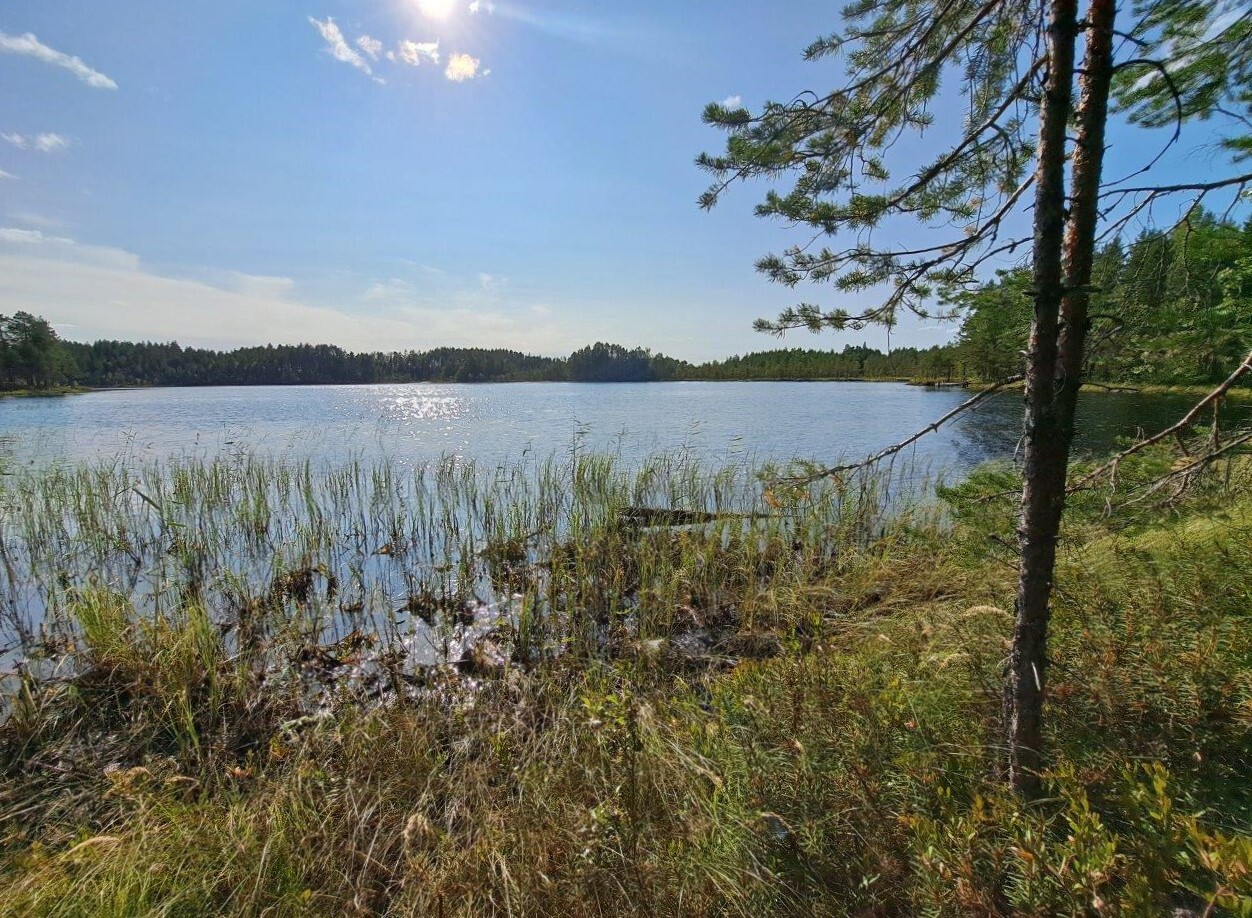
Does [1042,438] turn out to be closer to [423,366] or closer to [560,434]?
[560,434]

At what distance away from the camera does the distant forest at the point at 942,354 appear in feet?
9.41

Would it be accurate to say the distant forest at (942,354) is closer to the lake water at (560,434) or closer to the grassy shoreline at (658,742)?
the grassy shoreline at (658,742)

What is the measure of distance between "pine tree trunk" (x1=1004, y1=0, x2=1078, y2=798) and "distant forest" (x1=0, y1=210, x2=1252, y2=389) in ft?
0.59

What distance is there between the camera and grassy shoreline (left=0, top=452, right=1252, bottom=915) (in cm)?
179

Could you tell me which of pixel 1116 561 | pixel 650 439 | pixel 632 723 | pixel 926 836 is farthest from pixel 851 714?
pixel 650 439

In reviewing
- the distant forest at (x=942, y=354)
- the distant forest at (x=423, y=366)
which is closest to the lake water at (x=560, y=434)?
the distant forest at (x=942, y=354)

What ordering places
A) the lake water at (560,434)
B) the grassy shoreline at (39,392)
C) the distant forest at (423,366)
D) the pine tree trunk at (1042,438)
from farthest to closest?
1. the distant forest at (423,366)
2. the grassy shoreline at (39,392)
3. the lake water at (560,434)
4. the pine tree trunk at (1042,438)

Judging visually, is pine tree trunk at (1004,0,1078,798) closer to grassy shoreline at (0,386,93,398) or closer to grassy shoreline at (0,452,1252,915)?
grassy shoreline at (0,452,1252,915)

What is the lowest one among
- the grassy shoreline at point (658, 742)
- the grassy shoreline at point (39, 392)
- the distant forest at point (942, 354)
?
the grassy shoreline at point (658, 742)

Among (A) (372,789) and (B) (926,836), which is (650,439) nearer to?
(A) (372,789)

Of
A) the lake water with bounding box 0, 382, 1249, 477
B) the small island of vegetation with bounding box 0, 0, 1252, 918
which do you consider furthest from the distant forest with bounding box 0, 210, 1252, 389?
the lake water with bounding box 0, 382, 1249, 477

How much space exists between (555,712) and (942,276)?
3437mm

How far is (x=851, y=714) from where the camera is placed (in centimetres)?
247

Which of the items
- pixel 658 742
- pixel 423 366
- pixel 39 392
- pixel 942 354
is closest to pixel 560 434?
pixel 658 742
